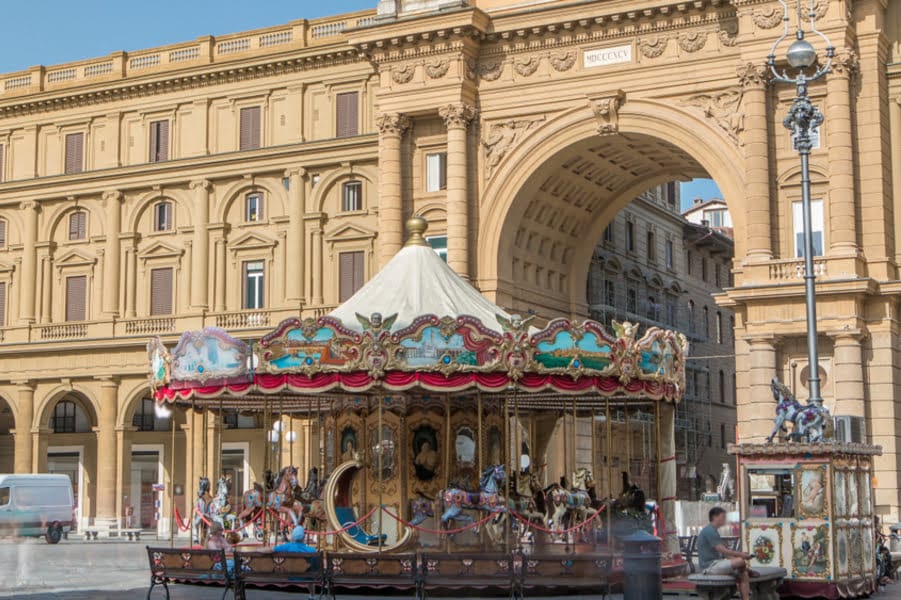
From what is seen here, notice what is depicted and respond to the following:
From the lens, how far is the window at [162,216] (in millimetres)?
54812

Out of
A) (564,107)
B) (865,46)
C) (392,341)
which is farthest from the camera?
(564,107)

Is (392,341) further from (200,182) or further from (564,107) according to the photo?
(200,182)

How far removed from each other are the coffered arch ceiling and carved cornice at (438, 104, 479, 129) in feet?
9.05

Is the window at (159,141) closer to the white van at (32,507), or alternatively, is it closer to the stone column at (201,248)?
the stone column at (201,248)

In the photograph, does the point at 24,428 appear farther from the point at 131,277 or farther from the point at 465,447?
the point at 465,447

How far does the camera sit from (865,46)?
4097cm

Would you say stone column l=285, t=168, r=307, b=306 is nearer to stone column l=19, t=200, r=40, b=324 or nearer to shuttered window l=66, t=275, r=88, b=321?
shuttered window l=66, t=275, r=88, b=321

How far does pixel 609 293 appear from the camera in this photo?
193 feet

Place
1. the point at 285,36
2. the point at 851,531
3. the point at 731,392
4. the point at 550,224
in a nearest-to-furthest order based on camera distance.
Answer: the point at 851,531 → the point at 550,224 → the point at 285,36 → the point at 731,392

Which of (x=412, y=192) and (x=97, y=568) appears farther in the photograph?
(x=412, y=192)

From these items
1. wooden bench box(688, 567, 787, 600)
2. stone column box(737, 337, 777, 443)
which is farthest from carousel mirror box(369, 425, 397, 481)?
stone column box(737, 337, 777, 443)

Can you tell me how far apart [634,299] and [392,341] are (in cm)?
3569

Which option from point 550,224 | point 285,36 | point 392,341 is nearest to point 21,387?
point 285,36

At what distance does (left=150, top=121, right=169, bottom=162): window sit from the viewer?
2155 inches
